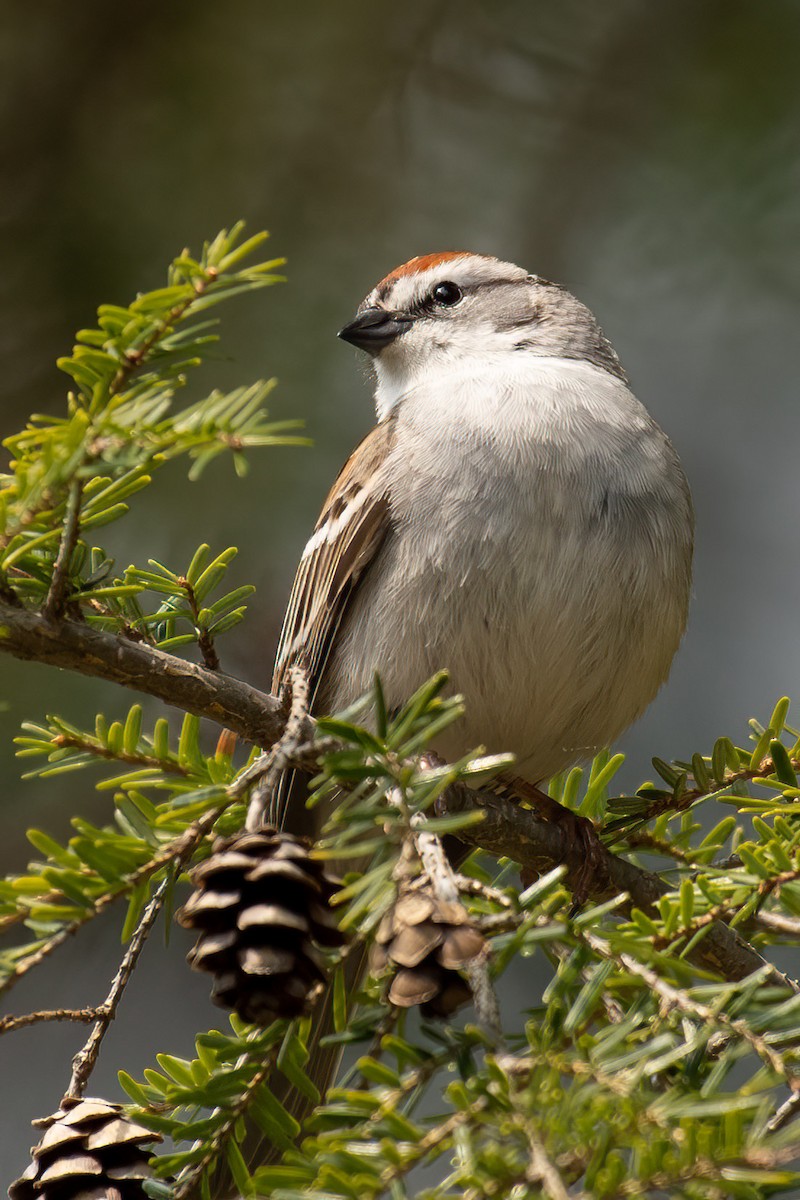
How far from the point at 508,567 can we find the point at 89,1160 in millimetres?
1225

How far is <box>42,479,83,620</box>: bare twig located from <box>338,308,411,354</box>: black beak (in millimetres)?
1840

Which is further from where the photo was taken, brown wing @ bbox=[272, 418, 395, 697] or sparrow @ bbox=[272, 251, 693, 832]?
brown wing @ bbox=[272, 418, 395, 697]

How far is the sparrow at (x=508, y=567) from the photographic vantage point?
7.21 ft

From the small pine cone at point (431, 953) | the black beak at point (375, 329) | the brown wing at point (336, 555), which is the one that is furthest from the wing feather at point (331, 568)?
the small pine cone at point (431, 953)

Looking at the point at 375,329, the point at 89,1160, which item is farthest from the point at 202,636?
the point at 375,329

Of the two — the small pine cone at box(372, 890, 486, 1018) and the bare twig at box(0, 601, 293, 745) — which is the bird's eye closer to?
the bare twig at box(0, 601, 293, 745)

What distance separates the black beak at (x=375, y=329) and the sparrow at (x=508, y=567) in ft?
1.40

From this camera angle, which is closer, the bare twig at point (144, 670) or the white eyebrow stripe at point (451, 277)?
the bare twig at point (144, 670)

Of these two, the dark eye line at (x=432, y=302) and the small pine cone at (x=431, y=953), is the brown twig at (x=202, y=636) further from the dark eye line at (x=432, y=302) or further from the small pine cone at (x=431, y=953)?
the dark eye line at (x=432, y=302)

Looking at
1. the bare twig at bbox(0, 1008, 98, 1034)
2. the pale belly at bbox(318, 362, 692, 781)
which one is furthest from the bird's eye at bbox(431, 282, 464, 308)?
the bare twig at bbox(0, 1008, 98, 1034)

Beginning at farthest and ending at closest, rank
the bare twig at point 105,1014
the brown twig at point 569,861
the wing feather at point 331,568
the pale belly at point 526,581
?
the wing feather at point 331,568
the pale belly at point 526,581
the brown twig at point 569,861
the bare twig at point 105,1014

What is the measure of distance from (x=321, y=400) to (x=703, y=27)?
1.66 meters

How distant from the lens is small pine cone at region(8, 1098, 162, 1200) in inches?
51.0

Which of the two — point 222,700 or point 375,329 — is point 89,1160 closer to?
point 222,700
